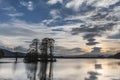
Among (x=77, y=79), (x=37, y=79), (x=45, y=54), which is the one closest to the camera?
(x=37, y=79)

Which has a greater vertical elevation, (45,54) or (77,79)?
(45,54)

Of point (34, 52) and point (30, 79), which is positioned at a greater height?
point (34, 52)

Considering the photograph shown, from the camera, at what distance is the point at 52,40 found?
12688 cm

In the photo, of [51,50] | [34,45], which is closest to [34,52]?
[34,45]

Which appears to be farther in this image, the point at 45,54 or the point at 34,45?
the point at 34,45

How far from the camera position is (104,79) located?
204 feet

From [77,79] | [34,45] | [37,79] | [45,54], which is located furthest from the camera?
[34,45]

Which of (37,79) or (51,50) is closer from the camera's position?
(37,79)

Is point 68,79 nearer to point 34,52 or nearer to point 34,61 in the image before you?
point 34,52

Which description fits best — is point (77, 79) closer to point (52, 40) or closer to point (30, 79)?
point (30, 79)

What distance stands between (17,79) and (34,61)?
310 ft

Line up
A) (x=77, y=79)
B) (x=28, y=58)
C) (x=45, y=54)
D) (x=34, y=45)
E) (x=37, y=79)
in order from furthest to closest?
(x=28, y=58) < (x=34, y=45) < (x=45, y=54) < (x=77, y=79) < (x=37, y=79)

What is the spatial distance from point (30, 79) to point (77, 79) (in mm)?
9883

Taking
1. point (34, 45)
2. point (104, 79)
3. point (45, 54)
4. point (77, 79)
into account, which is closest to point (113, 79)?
point (104, 79)
